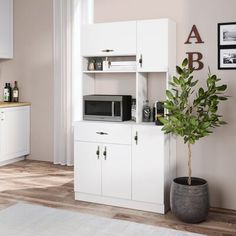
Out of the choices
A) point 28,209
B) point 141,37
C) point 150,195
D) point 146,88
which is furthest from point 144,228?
point 141,37

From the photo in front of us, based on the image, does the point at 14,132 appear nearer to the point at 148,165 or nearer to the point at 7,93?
the point at 7,93

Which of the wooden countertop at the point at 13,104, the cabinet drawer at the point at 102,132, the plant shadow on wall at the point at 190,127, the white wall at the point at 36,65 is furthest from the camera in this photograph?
the white wall at the point at 36,65

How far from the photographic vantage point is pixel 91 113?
3938 mm

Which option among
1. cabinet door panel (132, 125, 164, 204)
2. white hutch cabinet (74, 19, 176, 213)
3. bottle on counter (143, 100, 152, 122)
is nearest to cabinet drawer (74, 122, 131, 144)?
white hutch cabinet (74, 19, 176, 213)

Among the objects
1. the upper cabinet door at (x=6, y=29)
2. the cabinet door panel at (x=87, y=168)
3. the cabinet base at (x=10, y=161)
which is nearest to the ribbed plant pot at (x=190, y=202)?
the cabinet door panel at (x=87, y=168)

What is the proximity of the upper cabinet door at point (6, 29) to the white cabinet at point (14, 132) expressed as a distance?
88 cm

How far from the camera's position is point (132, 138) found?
3611 millimetres

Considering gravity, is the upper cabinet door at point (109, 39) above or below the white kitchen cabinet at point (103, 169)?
above

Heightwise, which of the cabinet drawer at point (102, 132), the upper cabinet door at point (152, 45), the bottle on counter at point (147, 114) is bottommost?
the cabinet drawer at point (102, 132)

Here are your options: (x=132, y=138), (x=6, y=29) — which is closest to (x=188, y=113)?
(x=132, y=138)

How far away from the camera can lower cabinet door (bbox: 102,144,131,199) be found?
3.65 m

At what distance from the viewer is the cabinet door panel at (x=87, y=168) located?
379cm

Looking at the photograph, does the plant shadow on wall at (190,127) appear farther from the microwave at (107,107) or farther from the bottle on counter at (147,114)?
the microwave at (107,107)

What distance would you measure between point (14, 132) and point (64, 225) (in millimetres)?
2609
